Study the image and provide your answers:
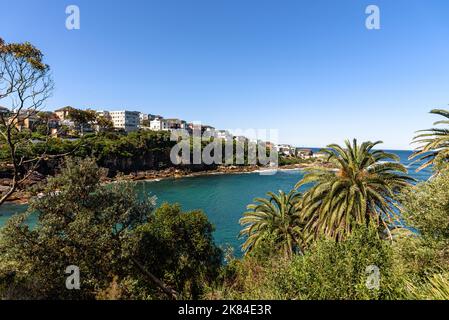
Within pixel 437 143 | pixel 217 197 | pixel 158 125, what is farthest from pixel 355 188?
pixel 158 125

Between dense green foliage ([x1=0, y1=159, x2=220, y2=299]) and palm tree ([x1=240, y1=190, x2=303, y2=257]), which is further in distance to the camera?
palm tree ([x1=240, y1=190, x2=303, y2=257])

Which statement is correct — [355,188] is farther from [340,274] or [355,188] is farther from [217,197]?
[217,197]

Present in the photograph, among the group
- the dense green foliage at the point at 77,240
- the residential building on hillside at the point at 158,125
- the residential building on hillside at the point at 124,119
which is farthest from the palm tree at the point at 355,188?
the residential building on hillside at the point at 158,125

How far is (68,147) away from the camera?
2388 inches

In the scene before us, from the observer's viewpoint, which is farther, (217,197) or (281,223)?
(217,197)

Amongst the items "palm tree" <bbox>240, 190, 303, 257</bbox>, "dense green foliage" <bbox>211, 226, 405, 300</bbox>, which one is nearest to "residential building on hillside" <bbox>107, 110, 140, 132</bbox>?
"palm tree" <bbox>240, 190, 303, 257</bbox>

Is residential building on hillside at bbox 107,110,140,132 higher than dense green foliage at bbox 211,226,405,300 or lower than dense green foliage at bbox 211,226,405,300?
higher

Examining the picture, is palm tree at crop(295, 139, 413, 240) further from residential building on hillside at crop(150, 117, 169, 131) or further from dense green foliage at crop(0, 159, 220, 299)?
residential building on hillside at crop(150, 117, 169, 131)

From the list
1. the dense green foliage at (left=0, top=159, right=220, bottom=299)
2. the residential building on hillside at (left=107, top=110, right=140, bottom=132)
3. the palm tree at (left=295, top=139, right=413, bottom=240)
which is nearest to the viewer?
the dense green foliage at (left=0, top=159, right=220, bottom=299)

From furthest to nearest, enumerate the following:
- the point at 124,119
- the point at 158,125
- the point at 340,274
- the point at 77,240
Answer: the point at 158,125 → the point at 124,119 → the point at 77,240 → the point at 340,274

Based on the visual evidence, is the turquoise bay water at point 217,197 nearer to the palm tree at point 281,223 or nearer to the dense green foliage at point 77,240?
the palm tree at point 281,223

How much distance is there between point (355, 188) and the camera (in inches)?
407

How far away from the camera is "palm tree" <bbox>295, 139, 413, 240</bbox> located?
10.3 metres
